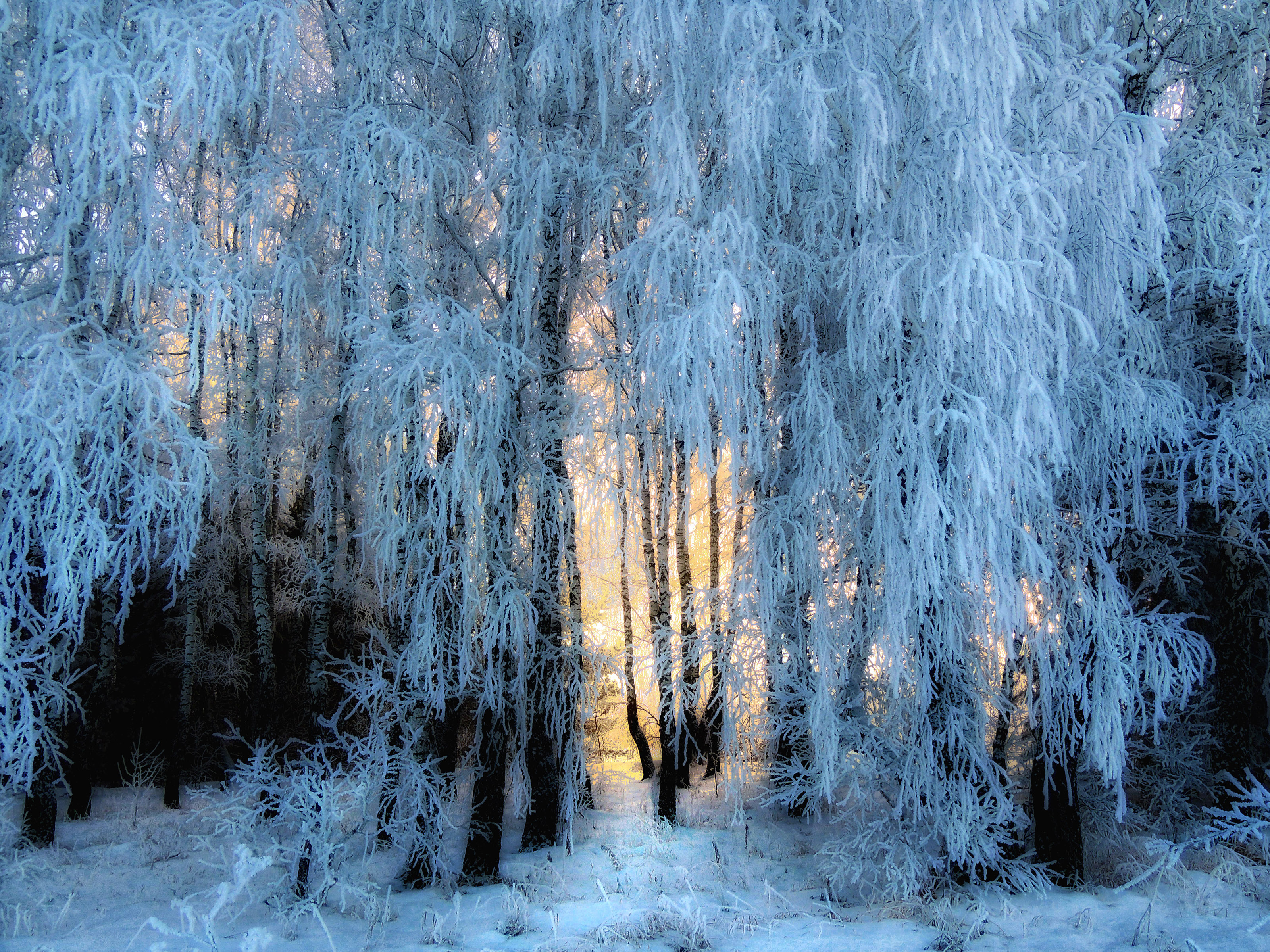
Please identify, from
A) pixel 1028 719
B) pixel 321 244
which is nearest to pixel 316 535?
pixel 321 244

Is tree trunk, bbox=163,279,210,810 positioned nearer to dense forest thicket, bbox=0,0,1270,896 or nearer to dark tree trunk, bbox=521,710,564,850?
dense forest thicket, bbox=0,0,1270,896

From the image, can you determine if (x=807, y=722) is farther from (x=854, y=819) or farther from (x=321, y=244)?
(x=321, y=244)

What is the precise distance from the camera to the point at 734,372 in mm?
5293

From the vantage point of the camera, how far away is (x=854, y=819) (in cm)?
588

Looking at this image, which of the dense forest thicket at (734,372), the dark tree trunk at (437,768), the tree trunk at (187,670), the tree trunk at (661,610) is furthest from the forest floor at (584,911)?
the tree trunk at (187,670)

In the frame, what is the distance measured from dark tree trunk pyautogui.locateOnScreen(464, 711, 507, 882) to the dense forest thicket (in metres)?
0.04

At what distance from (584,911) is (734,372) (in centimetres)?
376

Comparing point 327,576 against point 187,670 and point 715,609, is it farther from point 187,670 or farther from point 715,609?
point 715,609

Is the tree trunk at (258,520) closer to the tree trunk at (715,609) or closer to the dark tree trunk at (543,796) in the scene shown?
the dark tree trunk at (543,796)

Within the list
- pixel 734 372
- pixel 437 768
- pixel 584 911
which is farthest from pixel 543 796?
pixel 734 372

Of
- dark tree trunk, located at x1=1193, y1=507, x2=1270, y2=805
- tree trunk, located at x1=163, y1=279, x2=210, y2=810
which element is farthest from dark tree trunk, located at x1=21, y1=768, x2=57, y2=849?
dark tree trunk, located at x1=1193, y1=507, x2=1270, y2=805

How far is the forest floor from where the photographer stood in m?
4.92

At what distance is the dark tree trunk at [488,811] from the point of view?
628 cm

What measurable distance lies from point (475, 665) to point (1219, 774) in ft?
19.3
